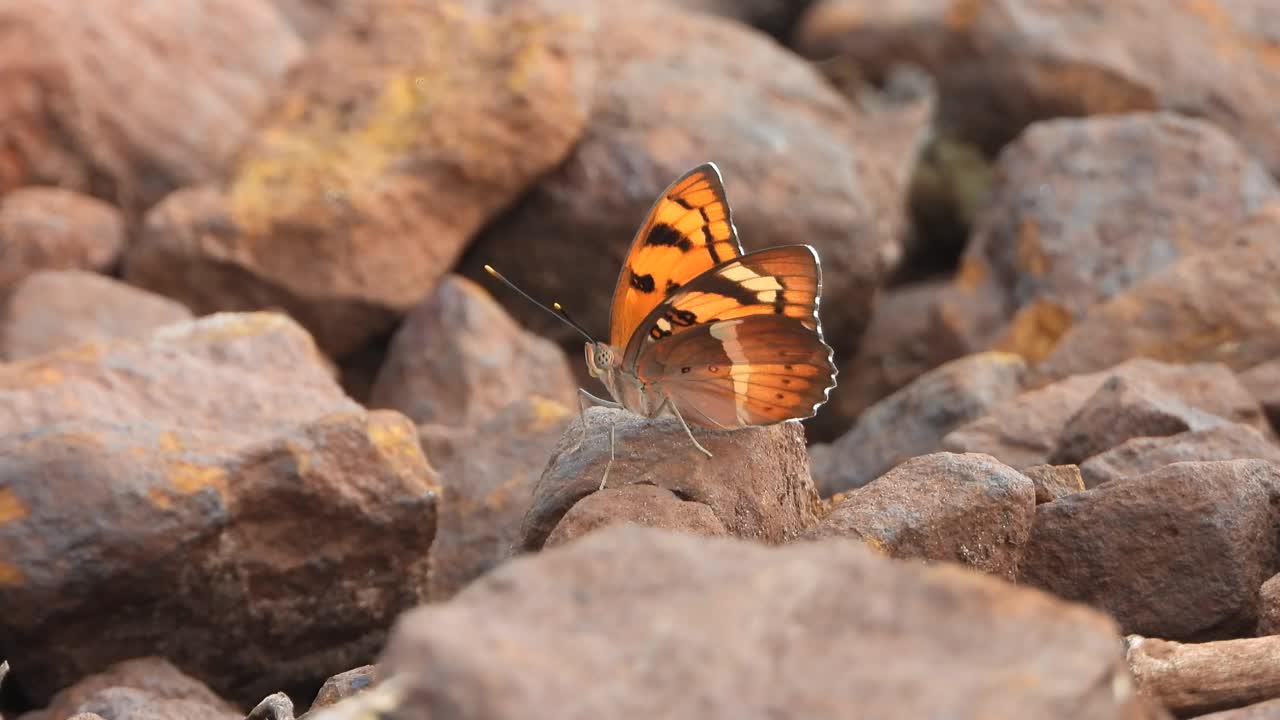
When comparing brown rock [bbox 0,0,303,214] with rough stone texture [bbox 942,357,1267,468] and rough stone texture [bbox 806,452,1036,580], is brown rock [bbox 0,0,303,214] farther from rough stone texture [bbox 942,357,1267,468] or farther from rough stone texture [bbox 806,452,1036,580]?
rough stone texture [bbox 806,452,1036,580]

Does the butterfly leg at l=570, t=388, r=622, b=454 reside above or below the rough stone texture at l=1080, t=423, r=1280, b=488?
above

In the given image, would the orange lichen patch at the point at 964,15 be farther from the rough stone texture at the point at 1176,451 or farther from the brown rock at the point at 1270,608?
the brown rock at the point at 1270,608

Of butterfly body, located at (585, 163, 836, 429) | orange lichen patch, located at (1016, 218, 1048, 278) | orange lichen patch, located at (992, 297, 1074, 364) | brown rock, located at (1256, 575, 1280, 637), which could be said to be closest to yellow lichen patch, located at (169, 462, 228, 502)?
butterfly body, located at (585, 163, 836, 429)

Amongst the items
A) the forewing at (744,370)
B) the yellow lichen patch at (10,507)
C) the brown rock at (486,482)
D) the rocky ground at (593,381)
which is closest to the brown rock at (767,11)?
the rocky ground at (593,381)

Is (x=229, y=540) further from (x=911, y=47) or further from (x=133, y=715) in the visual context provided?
(x=911, y=47)

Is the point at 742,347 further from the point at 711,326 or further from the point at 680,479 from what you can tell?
the point at 680,479

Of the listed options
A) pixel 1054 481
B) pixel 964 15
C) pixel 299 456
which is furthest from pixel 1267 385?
pixel 964 15

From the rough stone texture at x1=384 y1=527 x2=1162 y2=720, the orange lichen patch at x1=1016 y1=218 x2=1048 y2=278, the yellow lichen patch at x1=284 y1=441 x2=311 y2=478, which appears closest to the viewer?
the rough stone texture at x1=384 y1=527 x2=1162 y2=720

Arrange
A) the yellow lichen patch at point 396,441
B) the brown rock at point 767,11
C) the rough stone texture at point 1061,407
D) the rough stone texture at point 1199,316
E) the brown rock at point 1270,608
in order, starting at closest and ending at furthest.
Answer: the brown rock at point 1270,608 < the yellow lichen patch at point 396,441 < the rough stone texture at point 1061,407 < the rough stone texture at point 1199,316 < the brown rock at point 767,11
